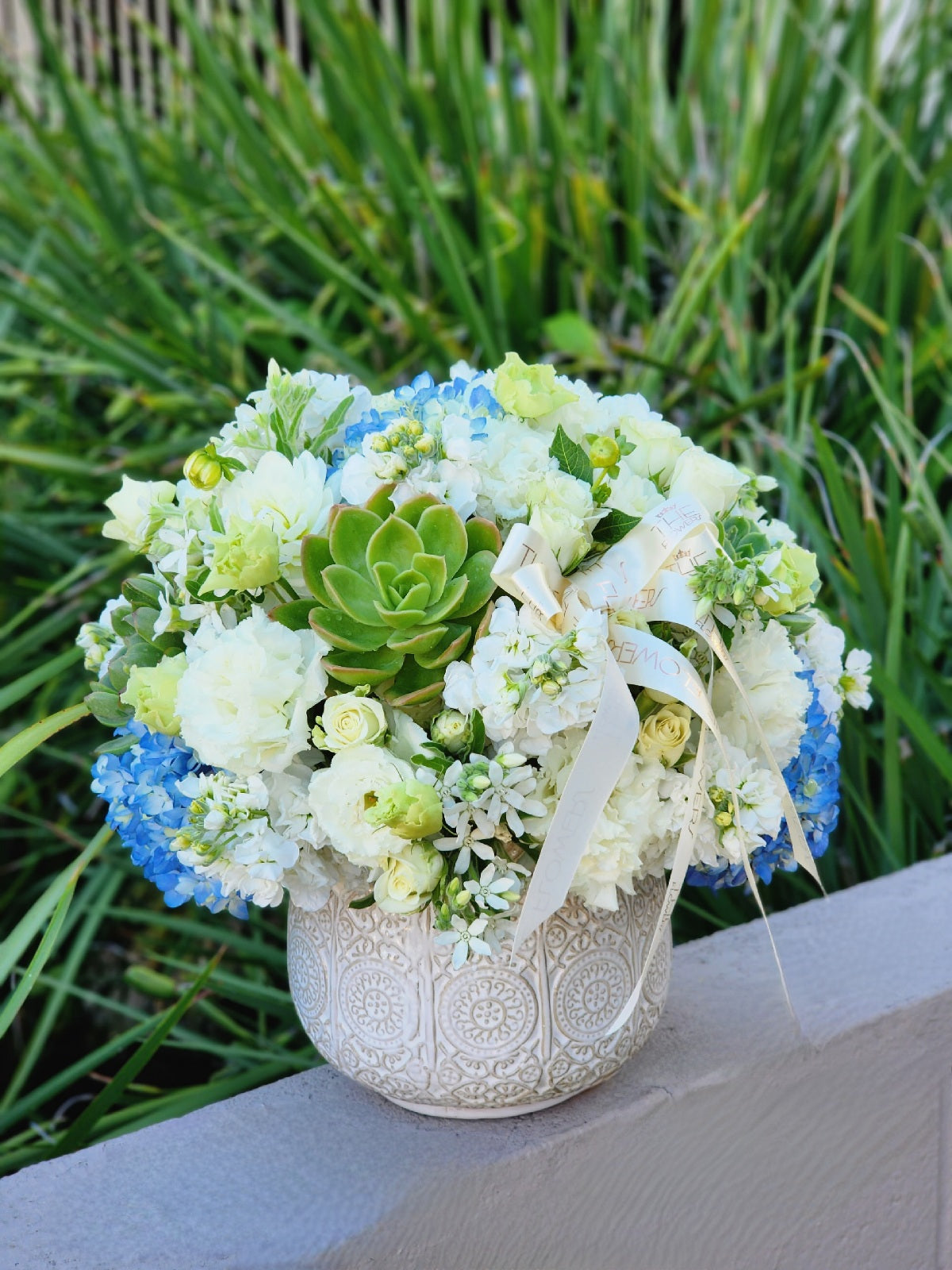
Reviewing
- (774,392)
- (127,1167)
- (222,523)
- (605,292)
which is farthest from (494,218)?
(127,1167)

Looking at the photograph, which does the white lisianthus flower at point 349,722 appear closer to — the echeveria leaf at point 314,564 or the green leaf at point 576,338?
the echeveria leaf at point 314,564

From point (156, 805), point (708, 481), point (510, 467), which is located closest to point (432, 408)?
point (510, 467)

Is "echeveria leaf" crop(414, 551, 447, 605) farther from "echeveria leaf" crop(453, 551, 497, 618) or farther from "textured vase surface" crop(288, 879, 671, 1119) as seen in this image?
"textured vase surface" crop(288, 879, 671, 1119)

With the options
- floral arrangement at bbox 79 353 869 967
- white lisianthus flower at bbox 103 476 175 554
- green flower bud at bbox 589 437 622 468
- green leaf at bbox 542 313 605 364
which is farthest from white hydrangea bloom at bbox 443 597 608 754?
green leaf at bbox 542 313 605 364

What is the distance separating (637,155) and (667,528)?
1.36 meters

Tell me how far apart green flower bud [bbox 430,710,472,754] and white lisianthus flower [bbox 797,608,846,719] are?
238mm

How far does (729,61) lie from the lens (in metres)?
2.05

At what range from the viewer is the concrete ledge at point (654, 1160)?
0.68 meters

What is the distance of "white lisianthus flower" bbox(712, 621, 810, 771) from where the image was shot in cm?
65

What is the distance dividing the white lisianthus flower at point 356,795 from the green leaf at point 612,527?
17 cm

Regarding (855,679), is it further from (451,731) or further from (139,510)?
(139,510)

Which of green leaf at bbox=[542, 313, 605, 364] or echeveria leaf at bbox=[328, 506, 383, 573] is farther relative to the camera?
green leaf at bbox=[542, 313, 605, 364]

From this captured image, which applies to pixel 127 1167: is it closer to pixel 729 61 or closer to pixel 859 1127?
pixel 859 1127

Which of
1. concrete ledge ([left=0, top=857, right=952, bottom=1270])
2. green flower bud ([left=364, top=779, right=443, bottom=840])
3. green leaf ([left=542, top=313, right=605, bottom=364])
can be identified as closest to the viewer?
green flower bud ([left=364, top=779, right=443, bottom=840])
